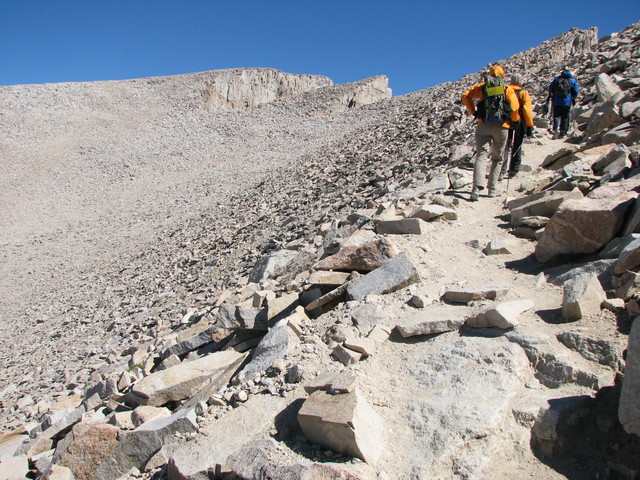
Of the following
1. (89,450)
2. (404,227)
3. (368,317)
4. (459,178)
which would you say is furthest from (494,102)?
(89,450)

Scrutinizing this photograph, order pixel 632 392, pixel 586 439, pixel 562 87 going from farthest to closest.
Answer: pixel 562 87, pixel 586 439, pixel 632 392

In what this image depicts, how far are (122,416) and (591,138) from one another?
27.7 feet

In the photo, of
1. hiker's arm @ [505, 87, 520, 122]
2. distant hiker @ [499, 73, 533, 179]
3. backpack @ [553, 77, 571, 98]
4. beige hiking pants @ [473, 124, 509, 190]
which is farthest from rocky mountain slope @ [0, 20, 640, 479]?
hiker's arm @ [505, 87, 520, 122]

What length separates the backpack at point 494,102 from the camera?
21.8ft

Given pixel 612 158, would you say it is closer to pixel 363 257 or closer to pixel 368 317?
pixel 363 257

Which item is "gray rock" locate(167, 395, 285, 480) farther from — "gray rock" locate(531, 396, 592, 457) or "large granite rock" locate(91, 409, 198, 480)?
"gray rock" locate(531, 396, 592, 457)

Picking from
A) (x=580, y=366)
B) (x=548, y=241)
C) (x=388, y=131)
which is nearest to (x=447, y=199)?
(x=548, y=241)

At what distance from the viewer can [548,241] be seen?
467 cm

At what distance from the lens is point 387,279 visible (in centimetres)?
451

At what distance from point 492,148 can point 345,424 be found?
5.68 meters

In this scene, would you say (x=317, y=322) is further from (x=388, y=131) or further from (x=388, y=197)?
(x=388, y=131)

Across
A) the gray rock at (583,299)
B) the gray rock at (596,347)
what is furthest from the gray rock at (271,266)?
the gray rock at (596,347)

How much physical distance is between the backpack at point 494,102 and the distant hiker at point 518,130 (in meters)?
0.42

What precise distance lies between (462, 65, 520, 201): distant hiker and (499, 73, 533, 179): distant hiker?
0.26 m
